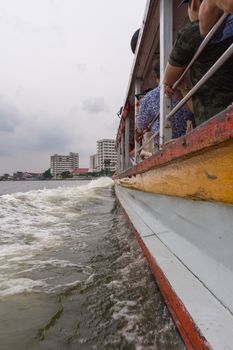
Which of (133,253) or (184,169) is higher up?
(184,169)

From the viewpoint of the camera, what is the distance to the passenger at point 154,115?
3.14 metres

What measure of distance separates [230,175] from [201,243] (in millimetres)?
697

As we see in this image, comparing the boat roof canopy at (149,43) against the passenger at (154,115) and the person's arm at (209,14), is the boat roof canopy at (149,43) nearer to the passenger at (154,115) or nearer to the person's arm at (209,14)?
the passenger at (154,115)

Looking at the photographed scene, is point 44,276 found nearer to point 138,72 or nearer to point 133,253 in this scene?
point 133,253

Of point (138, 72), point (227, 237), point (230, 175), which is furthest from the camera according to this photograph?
point (138, 72)

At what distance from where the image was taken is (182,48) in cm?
197

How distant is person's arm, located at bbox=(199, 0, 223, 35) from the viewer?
4.69 feet

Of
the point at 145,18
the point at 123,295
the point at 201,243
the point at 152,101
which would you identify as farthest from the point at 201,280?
the point at 145,18

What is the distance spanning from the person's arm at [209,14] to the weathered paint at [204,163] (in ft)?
1.73

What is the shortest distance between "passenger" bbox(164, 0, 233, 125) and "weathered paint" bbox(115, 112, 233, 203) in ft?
1.17

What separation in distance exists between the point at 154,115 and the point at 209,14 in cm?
208

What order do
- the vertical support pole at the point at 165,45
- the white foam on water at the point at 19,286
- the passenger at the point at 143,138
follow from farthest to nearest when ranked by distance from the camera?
the passenger at the point at 143,138 → the vertical support pole at the point at 165,45 → the white foam on water at the point at 19,286

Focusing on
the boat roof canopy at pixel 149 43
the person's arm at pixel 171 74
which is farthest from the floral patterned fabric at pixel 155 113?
the boat roof canopy at pixel 149 43

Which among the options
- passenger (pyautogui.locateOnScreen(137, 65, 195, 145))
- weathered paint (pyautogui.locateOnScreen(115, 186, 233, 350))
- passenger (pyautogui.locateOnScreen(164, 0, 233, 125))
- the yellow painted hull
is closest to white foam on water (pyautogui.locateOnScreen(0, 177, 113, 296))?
weathered paint (pyautogui.locateOnScreen(115, 186, 233, 350))
